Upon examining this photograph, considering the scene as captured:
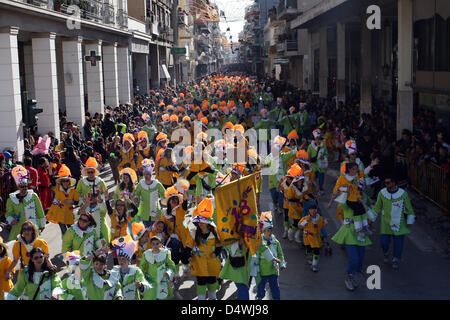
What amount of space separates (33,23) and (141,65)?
90.1 feet

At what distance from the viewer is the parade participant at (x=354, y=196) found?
9.00 meters

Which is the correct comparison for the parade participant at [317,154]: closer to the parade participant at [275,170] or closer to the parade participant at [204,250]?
the parade participant at [275,170]

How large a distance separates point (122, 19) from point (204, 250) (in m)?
28.4

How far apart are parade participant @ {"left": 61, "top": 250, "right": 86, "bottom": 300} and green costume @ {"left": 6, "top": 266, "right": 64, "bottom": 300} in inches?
3.5

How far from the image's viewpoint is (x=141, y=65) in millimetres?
46312

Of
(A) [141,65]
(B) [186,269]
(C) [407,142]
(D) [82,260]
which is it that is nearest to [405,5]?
Result: (C) [407,142]

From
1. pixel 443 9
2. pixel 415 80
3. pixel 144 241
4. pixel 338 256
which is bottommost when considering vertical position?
pixel 338 256

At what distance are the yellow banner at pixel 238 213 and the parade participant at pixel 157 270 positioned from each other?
879mm

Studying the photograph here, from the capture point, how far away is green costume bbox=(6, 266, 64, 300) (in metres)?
6.71

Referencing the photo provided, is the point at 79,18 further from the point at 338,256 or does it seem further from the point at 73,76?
the point at 338,256

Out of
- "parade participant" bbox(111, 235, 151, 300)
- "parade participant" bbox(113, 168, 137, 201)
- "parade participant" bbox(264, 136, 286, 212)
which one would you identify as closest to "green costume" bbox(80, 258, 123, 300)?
"parade participant" bbox(111, 235, 151, 300)

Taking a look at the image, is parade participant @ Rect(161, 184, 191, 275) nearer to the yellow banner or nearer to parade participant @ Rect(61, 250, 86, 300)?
the yellow banner

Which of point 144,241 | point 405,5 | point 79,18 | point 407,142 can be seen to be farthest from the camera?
point 79,18

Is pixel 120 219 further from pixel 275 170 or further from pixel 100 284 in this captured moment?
pixel 275 170
